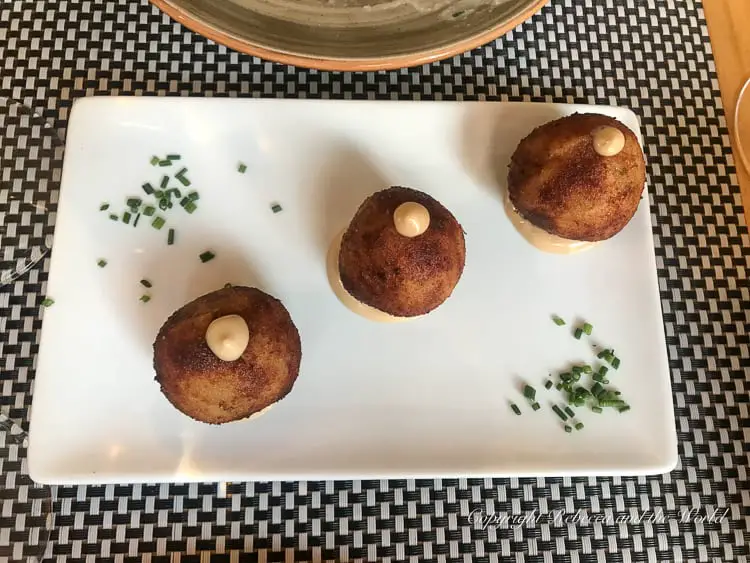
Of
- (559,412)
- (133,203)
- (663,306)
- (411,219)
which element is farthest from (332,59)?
(663,306)

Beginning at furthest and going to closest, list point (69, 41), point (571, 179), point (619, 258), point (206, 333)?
point (69, 41) → point (619, 258) → point (571, 179) → point (206, 333)

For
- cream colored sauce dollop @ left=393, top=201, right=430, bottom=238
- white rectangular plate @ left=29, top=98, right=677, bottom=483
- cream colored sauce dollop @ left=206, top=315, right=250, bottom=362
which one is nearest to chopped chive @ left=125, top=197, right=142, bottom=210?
white rectangular plate @ left=29, top=98, right=677, bottom=483

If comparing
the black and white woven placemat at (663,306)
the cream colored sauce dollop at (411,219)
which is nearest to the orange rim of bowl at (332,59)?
the cream colored sauce dollop at (411,219)

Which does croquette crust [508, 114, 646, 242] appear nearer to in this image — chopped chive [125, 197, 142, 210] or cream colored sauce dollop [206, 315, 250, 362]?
cream colored sauce dollop [206, 315, 250, 362]

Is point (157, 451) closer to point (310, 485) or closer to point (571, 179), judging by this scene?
point (310, 485)

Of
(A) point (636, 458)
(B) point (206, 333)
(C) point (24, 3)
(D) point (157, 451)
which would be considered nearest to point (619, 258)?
(A) point (636, 458)

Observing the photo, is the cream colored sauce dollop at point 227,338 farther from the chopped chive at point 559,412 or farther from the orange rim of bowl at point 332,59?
the chopped chive at point 559,412
